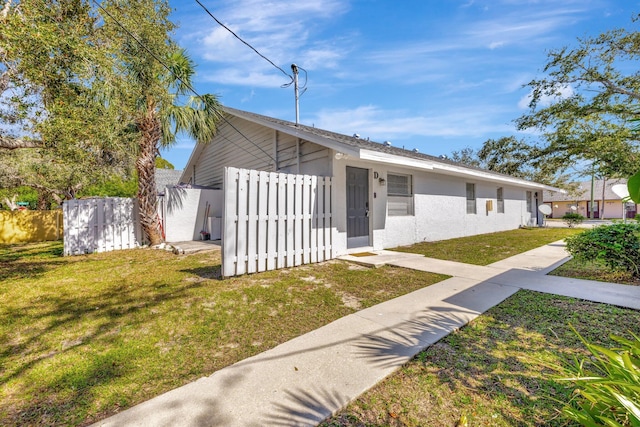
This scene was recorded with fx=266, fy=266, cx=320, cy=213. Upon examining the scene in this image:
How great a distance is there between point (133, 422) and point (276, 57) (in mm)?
8377

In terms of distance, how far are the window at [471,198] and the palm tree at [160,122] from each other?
1143cm

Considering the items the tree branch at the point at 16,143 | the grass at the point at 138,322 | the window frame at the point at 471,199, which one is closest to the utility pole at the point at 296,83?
the grass at the point at 138,322

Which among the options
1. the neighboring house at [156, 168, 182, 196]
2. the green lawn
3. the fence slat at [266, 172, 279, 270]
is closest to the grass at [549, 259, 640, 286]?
the green lawn

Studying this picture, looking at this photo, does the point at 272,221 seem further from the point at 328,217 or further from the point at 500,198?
the point at 500,198

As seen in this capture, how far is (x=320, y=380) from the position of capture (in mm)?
2055

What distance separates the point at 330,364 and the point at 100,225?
9139 millimetres

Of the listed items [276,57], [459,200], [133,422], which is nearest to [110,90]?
[276,57]

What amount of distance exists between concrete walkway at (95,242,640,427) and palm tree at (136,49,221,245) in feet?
26.2

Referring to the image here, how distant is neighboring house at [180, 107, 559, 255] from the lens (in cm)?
680

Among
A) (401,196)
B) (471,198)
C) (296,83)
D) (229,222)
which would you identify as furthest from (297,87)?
(471,198)

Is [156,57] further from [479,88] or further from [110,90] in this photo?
[479,88]

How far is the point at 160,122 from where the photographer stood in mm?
8312

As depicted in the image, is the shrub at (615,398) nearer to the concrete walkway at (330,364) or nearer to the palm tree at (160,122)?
the concrete walkway at (330,364)

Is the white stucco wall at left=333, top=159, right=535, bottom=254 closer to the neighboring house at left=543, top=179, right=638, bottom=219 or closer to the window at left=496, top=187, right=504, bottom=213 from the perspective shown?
the window at left=496, top=187, right=504, bottom=213
